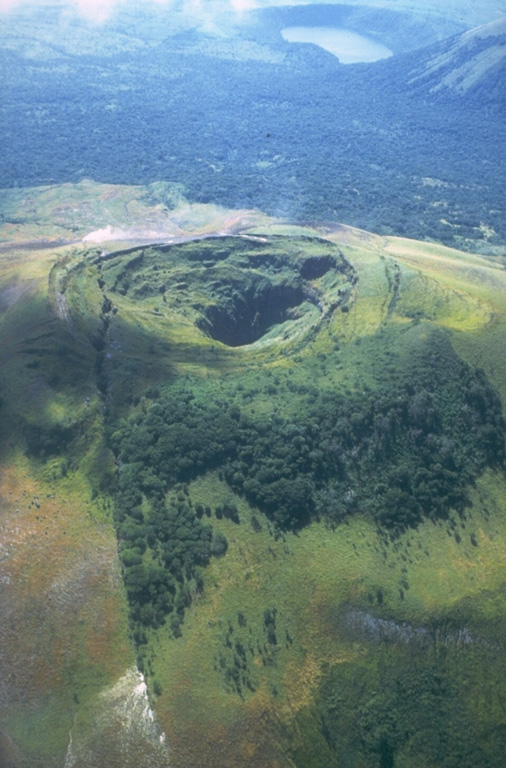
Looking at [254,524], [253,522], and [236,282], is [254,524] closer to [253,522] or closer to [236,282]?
[253,522]

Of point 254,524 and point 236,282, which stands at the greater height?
point 236,282

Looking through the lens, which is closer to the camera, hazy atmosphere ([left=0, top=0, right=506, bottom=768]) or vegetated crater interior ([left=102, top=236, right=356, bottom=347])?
hazy atmosphere ([left=0, top=0, right=506, bottom=768])

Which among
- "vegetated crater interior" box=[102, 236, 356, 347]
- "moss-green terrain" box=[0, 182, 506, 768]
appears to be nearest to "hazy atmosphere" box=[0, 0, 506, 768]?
"moss-green terrain" box=[0, 182, 506, 768]

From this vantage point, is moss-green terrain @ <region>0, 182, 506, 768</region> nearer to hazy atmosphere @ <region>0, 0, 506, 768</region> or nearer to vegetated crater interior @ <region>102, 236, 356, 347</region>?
hazy atmosphere @ <region>0, 0, 506, 768</region>

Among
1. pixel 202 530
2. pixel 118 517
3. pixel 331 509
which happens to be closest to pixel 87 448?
pixel 118 517

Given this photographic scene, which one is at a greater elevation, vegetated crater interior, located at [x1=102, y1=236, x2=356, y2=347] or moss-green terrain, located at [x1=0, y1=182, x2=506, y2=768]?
vegetated crater interior, located at [x1=102, y1=236, x2=356, y2=347]

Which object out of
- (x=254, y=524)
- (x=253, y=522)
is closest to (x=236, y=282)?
(x=253, y=522)

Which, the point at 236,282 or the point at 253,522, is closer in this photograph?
the point at 253,522

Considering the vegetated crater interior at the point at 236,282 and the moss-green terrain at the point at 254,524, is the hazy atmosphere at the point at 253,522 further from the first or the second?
the vegetated crater interior at the point at 236,282

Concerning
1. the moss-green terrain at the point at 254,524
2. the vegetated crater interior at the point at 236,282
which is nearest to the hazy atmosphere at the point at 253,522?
the moss-green terrain at the point at 254,524
